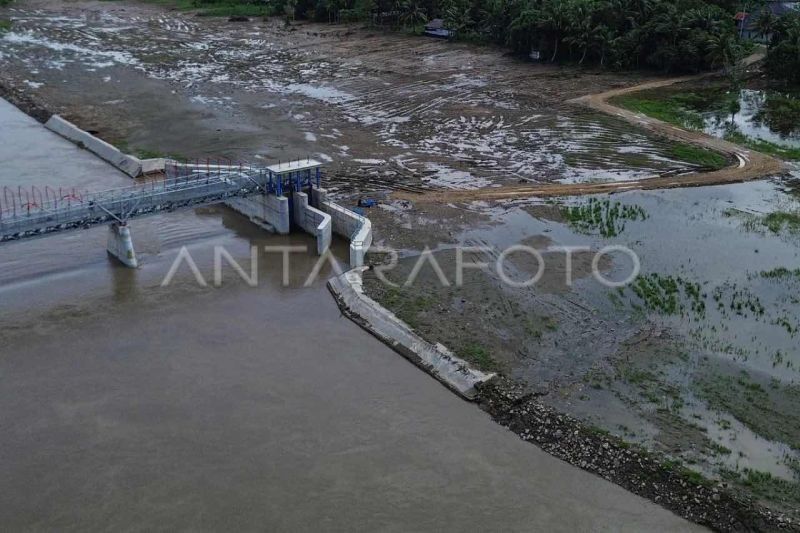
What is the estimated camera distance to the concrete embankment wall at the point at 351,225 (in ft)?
102

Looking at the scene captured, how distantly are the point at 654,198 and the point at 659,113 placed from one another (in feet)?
58.3

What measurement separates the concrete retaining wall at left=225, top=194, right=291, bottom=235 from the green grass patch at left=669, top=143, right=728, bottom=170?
24.4 metres

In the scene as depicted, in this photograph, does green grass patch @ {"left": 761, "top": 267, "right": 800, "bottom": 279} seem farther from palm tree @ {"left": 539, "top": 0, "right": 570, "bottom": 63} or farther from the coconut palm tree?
the coconut palm tree

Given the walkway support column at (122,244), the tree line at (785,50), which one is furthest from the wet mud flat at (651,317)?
the tree line at (785,50)

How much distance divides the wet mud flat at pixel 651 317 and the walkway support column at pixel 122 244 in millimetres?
9905

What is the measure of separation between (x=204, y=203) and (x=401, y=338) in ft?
41.6

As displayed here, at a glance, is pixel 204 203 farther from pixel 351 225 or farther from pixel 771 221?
pixel 771 221

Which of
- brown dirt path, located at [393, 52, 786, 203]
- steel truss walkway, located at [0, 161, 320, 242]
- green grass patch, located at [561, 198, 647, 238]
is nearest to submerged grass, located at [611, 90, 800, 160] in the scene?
brown dirt path, located at [393, 52, 786, 203]

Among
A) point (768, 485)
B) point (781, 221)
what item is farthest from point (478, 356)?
point (781, 221)

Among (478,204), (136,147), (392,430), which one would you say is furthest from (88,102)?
(392,430)

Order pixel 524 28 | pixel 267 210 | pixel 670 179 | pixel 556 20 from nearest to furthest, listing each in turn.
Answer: pixel 267 210
pixel 670 179
pixel 556 20
pixel 524 28

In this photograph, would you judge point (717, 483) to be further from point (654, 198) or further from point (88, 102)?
point (88, 102)

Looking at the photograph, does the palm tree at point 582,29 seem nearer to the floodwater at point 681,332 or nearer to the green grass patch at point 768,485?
the floodwater at point 681,332

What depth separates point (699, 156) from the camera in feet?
145
